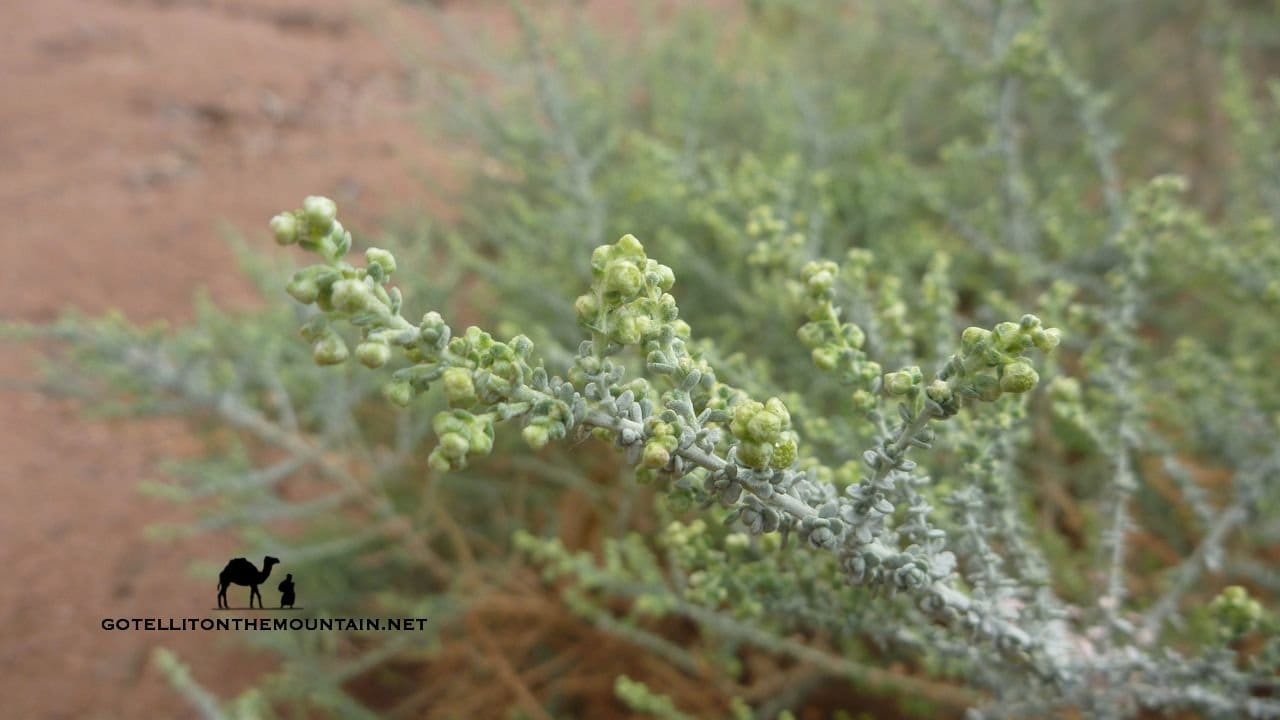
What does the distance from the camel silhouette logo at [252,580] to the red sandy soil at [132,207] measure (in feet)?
1.03

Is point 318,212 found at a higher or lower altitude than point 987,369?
higher

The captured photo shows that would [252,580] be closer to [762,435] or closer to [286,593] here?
[286,593]

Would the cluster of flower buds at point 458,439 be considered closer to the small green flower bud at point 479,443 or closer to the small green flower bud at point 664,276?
the small green flower bud at point 479,443

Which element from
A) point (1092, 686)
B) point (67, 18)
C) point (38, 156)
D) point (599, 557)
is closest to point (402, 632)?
point (599, 557)

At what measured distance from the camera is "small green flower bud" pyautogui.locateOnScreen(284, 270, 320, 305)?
66cm

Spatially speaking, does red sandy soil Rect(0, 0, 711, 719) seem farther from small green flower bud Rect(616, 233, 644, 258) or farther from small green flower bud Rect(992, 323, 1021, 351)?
small green flower bud Rect(992, 323, 1021, 351)

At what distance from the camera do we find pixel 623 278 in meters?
0.73

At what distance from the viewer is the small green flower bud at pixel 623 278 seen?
729mm

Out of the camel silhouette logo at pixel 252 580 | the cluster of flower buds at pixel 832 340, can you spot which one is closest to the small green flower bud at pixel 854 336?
the cluster of flower buds at pixel 832 340

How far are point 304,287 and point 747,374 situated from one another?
29.5 inches

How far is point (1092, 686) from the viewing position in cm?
120

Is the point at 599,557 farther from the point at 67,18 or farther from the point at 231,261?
the point at 67,18

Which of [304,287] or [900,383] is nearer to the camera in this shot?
[304,287]

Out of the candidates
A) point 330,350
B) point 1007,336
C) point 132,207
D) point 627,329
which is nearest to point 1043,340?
point 1007,336
